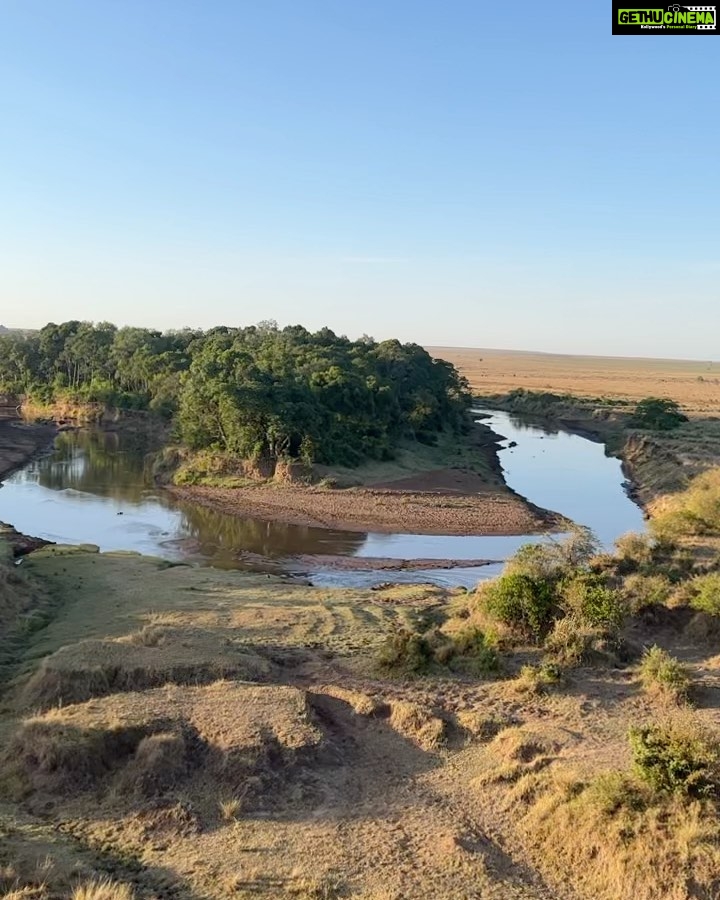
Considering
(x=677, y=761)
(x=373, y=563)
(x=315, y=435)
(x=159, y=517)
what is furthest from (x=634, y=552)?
(x=315, y=435)

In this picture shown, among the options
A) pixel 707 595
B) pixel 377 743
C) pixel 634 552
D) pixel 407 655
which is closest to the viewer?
pixel 377 743

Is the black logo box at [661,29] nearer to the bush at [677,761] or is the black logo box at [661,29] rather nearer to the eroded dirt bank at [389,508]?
the bush at [677,761]

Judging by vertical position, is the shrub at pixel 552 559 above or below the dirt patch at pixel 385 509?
above

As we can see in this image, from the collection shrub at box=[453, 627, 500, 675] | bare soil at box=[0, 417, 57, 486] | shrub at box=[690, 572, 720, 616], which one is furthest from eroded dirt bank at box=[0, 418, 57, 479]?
shrub at box=[690, 572, 720, 616]

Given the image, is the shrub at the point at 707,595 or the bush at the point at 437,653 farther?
the shrub at the point at 707,595

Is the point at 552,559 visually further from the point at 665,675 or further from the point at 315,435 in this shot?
the point at 315,435

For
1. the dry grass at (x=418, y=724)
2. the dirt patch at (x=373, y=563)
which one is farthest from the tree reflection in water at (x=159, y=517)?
the dry grass at (x=418, y=724)

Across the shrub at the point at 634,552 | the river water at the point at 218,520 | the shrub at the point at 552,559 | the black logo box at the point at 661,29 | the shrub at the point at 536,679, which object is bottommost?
the river water at the point at 218,520
